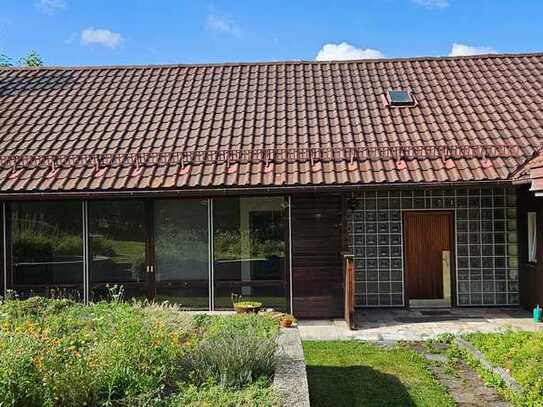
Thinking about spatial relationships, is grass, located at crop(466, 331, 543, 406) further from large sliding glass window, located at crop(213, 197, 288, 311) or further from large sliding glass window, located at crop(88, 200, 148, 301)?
large sliding glass window, located at crop(88, 200, 148, 301)

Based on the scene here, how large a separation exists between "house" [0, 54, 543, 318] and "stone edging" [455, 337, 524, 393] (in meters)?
2.74

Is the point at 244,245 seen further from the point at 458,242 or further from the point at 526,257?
the point at 526,257

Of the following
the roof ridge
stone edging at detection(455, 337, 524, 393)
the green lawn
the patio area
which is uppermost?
the roof ridge

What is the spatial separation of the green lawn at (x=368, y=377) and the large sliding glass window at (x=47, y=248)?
4.97m

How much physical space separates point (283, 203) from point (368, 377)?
14.2 feet

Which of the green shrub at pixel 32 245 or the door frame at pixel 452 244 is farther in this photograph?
the door frame at pixel 452 244

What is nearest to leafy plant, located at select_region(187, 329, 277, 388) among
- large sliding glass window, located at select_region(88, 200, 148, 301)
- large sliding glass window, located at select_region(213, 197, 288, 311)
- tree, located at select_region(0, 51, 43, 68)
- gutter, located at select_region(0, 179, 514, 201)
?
gutter, located at select_region(0, 179, 514, 201)

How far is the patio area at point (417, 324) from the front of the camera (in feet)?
29.0

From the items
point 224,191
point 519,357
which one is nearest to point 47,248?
point 224,191

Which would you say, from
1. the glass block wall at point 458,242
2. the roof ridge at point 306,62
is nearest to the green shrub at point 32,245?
the glass block wall at point 458,242

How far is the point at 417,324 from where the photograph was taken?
31.4ft

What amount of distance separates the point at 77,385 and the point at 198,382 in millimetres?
1062

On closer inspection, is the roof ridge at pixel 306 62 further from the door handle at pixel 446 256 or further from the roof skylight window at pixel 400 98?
the door handle at pixel 446 256

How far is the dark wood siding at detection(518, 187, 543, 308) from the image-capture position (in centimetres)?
990
